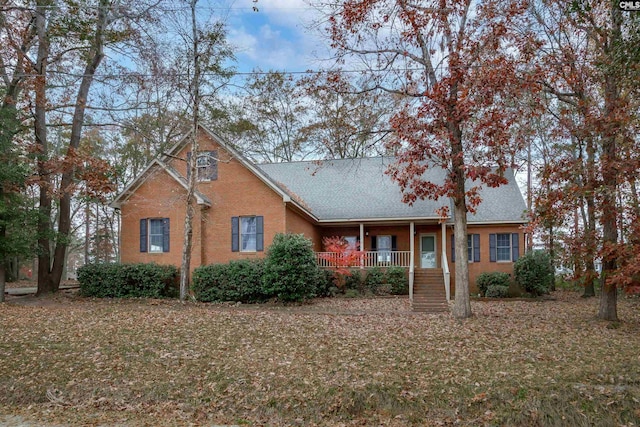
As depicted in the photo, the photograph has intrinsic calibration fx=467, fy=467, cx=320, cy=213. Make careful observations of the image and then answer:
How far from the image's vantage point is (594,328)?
1137 centimetres

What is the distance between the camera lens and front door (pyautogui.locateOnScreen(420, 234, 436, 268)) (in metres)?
22.4

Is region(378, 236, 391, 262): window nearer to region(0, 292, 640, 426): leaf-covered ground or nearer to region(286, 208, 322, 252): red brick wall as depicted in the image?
region(286, 208, 322, 252): red brick wall

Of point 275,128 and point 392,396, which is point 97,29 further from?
point 275,128

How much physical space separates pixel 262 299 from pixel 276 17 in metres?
9.96

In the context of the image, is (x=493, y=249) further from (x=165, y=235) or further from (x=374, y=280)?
(x=165, y=235)

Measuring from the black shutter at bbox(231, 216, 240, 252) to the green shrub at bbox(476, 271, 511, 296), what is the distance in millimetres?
10905

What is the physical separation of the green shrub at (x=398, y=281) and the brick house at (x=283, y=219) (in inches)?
15.0

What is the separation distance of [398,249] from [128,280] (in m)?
12.1

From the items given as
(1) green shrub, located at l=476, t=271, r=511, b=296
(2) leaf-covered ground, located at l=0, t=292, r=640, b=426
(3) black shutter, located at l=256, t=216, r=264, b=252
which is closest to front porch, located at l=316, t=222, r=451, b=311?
(1) green shrub, located at l=476, t=271, r=511, b=296

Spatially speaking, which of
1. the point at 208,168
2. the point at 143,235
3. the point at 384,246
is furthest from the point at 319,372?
the point at 384,246

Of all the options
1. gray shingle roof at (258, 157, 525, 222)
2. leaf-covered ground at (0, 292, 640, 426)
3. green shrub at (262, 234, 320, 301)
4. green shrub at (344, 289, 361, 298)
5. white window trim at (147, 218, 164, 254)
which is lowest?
leaf-covered ground at (0, 292, 640, 426)

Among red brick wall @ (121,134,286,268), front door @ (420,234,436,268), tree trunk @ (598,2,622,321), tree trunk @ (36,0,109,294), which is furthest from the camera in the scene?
front door @ (420,234,436,268)

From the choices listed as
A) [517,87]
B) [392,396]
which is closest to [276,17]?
[517,87]

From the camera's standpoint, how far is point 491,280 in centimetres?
2089
